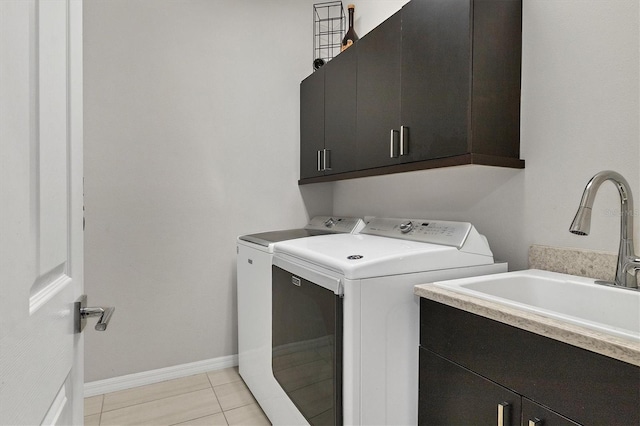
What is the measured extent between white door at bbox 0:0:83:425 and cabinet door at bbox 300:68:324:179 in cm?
177

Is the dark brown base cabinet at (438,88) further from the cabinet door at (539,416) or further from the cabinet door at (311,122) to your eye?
the cabinet door at (539,416)

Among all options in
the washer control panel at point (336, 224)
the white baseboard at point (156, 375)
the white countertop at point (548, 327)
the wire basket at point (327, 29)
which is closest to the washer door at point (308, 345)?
the white countertop at point (548, 327)

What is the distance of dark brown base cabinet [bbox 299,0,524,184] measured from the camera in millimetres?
1388

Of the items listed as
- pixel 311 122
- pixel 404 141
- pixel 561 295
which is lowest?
pixel 561 295

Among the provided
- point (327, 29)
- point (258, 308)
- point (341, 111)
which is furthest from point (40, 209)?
point (327, 29)

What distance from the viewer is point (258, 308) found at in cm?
201

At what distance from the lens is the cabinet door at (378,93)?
1738mm

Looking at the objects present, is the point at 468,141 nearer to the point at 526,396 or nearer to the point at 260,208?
the point at 526,396

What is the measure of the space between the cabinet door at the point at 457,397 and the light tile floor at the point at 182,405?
1.08 m

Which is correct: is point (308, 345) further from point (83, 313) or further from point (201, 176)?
point (201, 176)

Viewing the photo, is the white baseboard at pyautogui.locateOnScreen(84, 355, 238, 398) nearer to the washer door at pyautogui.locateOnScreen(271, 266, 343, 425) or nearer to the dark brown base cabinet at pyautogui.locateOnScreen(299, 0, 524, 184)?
the washer door at pyautogui.locateOnScreen(271, 266, 343, 425)

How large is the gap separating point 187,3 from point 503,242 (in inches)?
94.3

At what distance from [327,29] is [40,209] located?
2.72 meters

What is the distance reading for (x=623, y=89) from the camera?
3.91 feet
